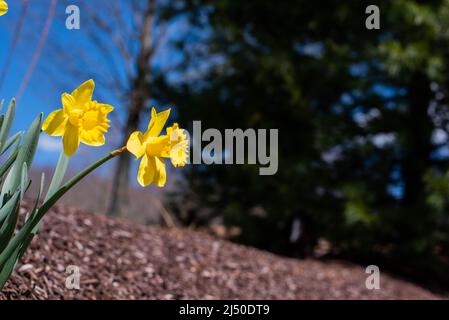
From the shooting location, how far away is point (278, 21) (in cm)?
613

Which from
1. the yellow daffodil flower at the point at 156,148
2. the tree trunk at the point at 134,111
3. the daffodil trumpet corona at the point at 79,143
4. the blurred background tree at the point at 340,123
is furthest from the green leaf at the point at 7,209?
the tree trunk at the point at 134,111

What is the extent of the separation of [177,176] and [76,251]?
448cm

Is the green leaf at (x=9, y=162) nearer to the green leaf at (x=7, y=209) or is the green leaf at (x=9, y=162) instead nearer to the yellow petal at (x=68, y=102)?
the green leaf at (x=7, y=209)

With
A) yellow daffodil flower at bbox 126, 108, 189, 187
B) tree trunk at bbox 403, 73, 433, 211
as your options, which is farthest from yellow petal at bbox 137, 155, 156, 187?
tree trunk at bbox 403, 73, 433, 211

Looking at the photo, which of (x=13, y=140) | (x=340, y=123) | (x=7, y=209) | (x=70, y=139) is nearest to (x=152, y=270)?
(x=13, y=140)

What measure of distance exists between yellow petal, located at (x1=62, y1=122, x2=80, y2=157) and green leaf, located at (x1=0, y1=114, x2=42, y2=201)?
0.17 metres

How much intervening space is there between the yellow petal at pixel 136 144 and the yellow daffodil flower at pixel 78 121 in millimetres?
69

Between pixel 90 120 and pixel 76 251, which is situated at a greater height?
pixel 90 120

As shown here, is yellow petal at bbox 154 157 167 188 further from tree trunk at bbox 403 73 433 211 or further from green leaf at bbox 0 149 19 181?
tree trunk at bbox 403 73 433 211

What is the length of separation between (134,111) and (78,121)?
6.70 metres

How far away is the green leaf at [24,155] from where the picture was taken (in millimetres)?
1452

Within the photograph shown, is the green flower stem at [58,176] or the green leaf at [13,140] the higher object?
the green leaf at [13,140]

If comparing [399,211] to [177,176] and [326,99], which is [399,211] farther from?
[177,176]

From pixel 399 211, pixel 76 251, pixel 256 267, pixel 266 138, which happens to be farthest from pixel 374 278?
pixel 76 251
